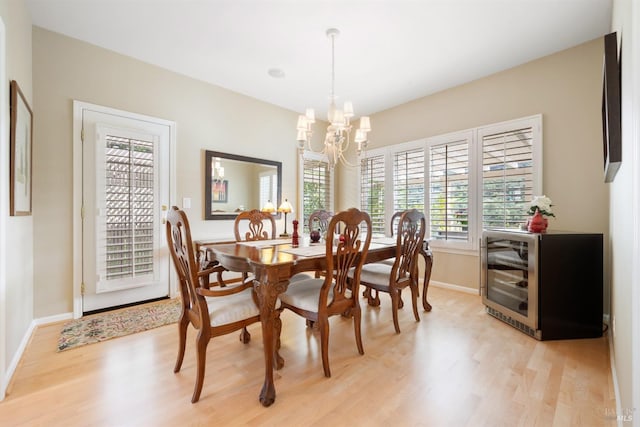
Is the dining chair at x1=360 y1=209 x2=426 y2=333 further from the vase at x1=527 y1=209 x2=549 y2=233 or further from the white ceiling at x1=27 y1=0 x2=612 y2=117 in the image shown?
the white ceiling at x1=27 y1=0 x2=612 y2=117

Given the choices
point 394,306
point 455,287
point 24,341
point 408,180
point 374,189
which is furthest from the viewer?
point 374,189

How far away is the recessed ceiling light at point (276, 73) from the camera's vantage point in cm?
333

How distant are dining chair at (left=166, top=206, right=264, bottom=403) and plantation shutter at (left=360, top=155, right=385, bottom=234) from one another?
3.16 m

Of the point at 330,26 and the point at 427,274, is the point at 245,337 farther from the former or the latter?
the point at 330,26

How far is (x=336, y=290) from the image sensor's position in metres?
1.91

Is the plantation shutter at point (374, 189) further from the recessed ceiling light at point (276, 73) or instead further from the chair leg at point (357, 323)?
the chair leg at point (357, 323)

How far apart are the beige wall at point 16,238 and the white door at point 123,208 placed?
0.45m

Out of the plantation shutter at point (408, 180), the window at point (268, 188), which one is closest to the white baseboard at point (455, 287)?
the plantation shutter at point (408, 180)

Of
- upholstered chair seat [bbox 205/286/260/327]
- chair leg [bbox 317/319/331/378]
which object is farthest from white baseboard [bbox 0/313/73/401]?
chair leg [bbox 317/319/331/378]

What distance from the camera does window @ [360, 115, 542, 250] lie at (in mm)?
3148

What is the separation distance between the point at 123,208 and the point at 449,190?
395 cm

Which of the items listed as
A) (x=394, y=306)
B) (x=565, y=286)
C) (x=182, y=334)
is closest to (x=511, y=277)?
(x=565, y=286)

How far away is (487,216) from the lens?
11.2 feet

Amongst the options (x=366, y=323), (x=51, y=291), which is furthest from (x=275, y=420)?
(x=51, y=291)
